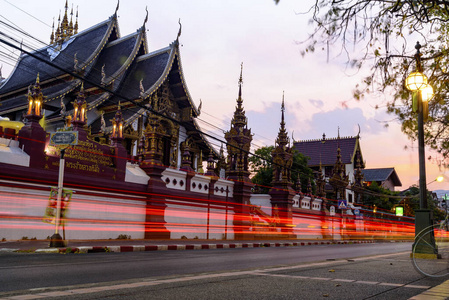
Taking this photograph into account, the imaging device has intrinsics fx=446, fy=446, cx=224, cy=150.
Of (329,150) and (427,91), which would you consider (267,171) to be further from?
(427,91)

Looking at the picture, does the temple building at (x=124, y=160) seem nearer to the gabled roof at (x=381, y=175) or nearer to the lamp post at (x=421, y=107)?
the lamp post at (x=421, y=107)

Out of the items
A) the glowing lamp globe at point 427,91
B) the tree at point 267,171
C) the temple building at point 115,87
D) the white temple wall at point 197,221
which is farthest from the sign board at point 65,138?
the tree at point 267,171

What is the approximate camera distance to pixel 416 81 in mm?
10336

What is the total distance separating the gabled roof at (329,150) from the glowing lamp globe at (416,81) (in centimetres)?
4240

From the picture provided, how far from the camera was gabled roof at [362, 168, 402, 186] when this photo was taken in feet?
214

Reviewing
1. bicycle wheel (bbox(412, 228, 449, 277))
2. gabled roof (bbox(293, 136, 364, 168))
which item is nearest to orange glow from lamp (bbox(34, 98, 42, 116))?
bicycle wheel (bbox(412, 228, 449, 277))

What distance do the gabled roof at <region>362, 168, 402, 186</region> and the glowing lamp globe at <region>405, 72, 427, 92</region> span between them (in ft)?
187

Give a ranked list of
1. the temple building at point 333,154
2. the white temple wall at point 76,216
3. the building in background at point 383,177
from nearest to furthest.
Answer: the white temple wall at point 76,216
the temple building at point 333,154
the building in background at point 383,177

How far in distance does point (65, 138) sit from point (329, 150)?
45.3 metres

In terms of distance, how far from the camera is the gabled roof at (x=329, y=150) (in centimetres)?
5325

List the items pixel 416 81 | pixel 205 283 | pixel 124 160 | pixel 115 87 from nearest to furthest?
1. pixel 205 283
2. pixel 416 81
3. pixel 124 160
4. pixel 115 87

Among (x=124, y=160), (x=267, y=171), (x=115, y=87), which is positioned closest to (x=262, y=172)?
(x=267, y=171)

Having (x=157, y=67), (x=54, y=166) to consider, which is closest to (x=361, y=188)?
(x=157, y=67)

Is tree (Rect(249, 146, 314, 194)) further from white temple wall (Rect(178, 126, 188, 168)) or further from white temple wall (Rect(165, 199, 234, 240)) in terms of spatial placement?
white temple wall (Rect(165, 199, 234, 240))
